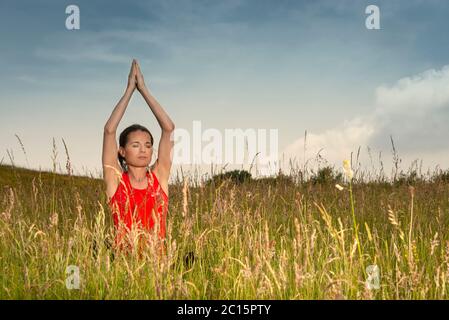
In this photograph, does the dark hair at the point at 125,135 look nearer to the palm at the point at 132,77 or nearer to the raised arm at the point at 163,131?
the raised arm at the point at 163,131

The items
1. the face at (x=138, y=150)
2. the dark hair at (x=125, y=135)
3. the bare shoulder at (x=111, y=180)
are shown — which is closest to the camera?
the bare shoulder at (x=111, y=180)

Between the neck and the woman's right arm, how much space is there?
19cm

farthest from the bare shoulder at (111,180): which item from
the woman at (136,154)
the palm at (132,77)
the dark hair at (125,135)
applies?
the palm at (132,77)

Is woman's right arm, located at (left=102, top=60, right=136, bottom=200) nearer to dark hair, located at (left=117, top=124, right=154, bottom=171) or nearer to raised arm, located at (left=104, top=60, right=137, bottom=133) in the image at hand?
raised arm, located at (left=104, top=60, right=137, bottom=133)

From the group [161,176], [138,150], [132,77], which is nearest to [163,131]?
[138,150]

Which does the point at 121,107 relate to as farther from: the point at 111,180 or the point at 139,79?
the point at 111,180

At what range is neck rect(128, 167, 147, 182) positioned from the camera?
4.63 meters

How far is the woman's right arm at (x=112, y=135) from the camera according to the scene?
445cm

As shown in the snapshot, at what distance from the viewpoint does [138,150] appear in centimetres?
455

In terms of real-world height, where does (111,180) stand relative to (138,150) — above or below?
below

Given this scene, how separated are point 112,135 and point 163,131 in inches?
17.5

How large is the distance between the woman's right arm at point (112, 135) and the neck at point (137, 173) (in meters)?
0.19
